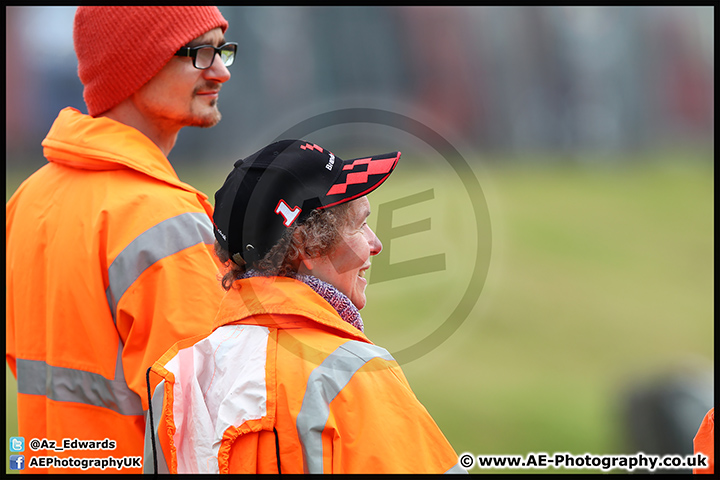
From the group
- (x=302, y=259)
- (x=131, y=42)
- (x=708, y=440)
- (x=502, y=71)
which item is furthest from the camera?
(x=502, y=71)

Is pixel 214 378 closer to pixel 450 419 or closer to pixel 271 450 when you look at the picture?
pixel 271 450

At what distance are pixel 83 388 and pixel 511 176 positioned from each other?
20759 millimetres

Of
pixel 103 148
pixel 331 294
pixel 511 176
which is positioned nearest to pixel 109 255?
pixel 103 148

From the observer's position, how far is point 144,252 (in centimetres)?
194

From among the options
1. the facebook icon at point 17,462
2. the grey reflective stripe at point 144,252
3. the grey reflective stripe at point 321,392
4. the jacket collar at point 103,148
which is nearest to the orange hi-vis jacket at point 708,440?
the grey reflective stripe at point 321,392

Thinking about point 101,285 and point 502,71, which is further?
point 502,71

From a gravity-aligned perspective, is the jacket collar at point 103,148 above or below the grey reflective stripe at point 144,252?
above

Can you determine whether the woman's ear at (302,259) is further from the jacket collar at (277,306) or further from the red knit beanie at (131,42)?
the red knit beanie at (131,42)

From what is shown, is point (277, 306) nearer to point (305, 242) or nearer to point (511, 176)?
point (305, 242)

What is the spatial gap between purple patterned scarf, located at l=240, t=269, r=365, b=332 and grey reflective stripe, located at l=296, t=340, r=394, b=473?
139 mm

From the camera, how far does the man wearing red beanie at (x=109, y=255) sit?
1942 mm

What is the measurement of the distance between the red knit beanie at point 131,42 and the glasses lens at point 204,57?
6 cm

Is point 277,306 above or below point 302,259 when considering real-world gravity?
below

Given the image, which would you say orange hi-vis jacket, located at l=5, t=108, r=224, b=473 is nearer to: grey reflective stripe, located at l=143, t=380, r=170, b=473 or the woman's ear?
grey reflective stripe, located at l=143, t=380, r=170, b=473
